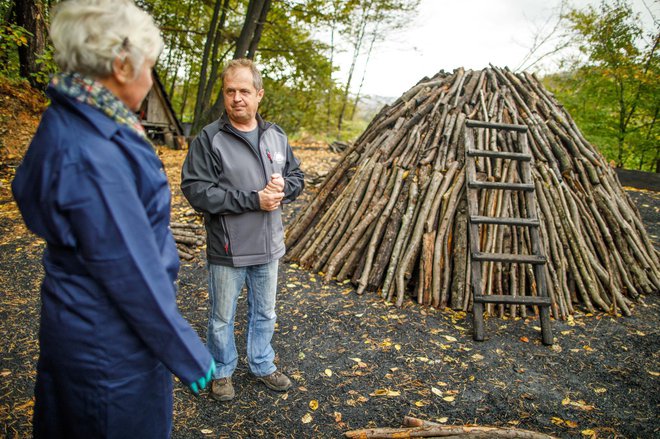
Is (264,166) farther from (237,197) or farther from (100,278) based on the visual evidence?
(100,278)

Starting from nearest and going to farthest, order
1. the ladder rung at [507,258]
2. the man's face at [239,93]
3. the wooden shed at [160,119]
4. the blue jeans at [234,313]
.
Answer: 1. the man's face at [239,93]
2. the blue jeans at [234,313]
3. the ladder rung at [507,258]
4. the wooden shed at [160,119]

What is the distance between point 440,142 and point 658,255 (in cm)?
374

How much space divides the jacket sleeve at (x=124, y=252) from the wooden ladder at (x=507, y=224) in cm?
342

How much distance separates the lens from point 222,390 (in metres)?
2.96

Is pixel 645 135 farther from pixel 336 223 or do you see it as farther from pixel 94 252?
pixel 94 252

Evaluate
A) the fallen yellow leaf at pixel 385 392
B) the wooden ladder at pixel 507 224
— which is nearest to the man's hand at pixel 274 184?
the fallen yellow leaf at pixel 385 392

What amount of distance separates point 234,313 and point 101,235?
70.2 inches

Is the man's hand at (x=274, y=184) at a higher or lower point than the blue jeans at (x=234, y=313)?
higher

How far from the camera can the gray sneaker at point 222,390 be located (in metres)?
2.95

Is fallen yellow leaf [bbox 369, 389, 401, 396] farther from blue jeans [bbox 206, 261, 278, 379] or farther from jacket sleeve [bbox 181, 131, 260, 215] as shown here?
jacket sleeve [bbox 181, 131, 260, 215]

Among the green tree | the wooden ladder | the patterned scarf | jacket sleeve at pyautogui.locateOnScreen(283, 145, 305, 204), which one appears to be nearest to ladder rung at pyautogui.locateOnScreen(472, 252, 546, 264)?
the wooden ladder

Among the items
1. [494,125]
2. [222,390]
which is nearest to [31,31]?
[222,390]

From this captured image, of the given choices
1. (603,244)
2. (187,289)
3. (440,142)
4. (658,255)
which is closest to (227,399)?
(187,289)

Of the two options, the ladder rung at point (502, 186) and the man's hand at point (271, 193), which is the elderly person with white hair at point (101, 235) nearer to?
the man's hand at point (271, 193)
